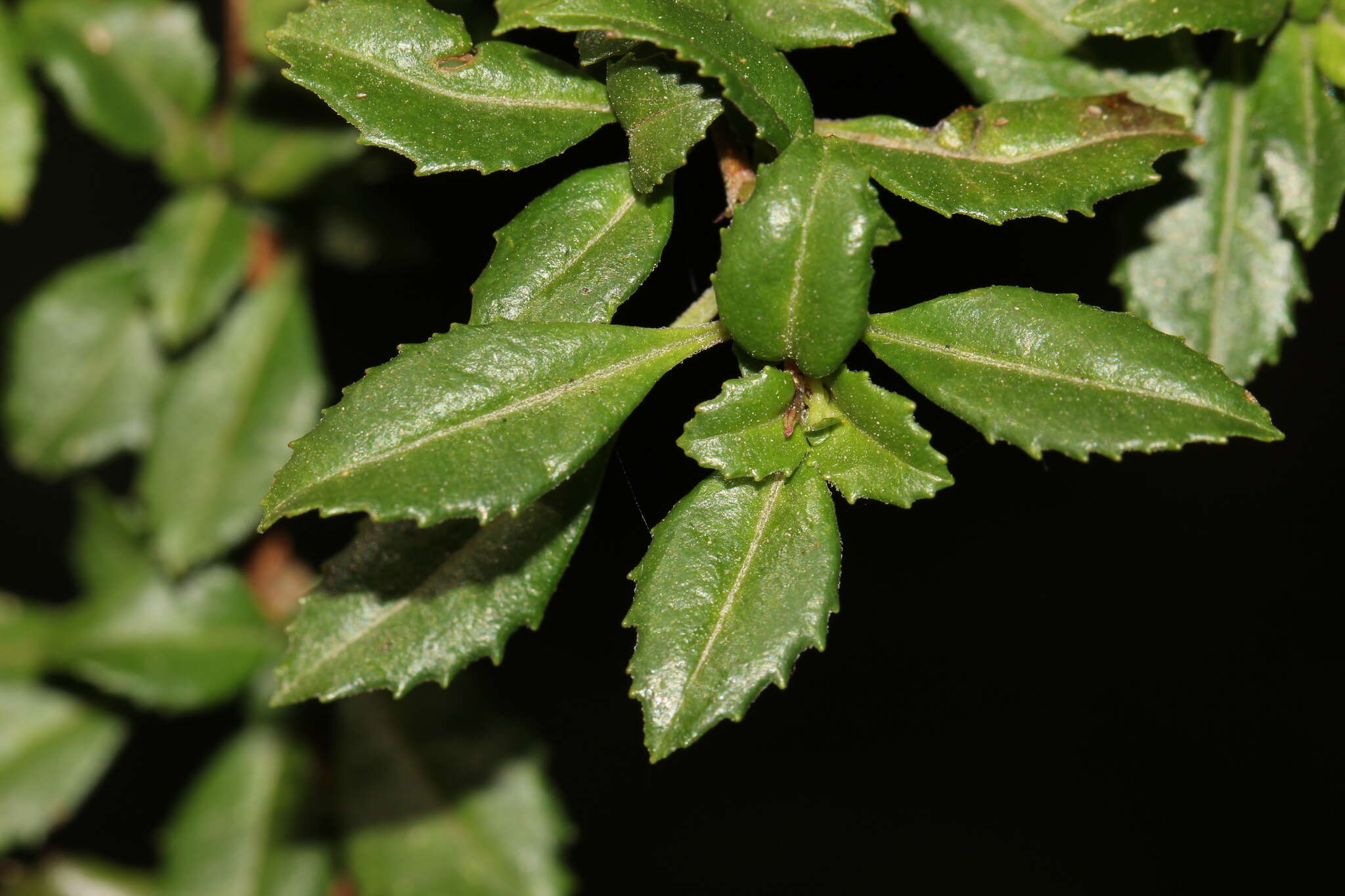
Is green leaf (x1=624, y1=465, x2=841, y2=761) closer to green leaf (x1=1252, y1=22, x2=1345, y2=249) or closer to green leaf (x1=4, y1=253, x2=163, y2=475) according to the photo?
green leaf (x1=1252, y1=22, x2=1345, y2=249)

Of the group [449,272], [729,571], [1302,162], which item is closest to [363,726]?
[449,272]

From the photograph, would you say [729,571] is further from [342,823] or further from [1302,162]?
[342,823]

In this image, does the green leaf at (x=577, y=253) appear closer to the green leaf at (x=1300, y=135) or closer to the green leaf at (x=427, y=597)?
the green leaf at (x=427, y=597)

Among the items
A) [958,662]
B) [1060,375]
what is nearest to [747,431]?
[1060,375]

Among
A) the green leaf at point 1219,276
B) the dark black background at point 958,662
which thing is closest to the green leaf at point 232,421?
the dark black background at point 958,662

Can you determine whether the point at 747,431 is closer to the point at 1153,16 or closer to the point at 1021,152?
the point at 1021,152
